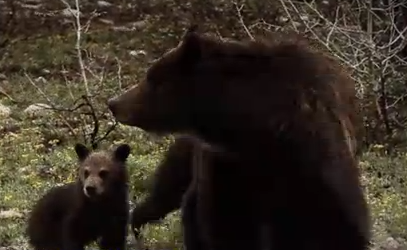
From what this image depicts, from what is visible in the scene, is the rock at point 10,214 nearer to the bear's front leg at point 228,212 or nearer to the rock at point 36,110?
the bear's front leg at point 228,212

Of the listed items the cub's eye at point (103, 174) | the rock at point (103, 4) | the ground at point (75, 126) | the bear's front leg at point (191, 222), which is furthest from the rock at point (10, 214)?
the rock at point (103, 4)

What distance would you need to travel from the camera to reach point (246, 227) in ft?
16.2

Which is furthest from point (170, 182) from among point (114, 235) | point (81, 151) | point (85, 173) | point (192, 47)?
point (192, 47)

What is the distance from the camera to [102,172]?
6.80m

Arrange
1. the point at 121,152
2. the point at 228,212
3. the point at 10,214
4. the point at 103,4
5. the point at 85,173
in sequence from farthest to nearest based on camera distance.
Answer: the point at 103,4
the point at 10,214
the point at 121,152
the point at 85,173
the point at 228,212

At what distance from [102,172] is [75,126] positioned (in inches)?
217

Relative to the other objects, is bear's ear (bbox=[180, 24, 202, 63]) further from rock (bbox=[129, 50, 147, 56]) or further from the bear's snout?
rock (bbox=[129, 50, 147, 56])

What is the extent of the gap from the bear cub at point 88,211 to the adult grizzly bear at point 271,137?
170 centimetres

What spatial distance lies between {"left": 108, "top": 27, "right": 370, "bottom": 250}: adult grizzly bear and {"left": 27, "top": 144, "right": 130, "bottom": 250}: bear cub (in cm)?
170

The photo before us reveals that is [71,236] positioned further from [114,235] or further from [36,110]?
[36,110]

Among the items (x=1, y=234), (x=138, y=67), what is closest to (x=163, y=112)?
(x=1, y=234)

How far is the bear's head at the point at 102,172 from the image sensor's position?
666 cm

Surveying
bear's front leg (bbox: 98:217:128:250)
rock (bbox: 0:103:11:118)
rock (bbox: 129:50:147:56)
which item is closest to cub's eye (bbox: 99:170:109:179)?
bear's front leg (bbox: 98:217:128:250)

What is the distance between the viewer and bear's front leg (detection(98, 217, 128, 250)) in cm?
670
